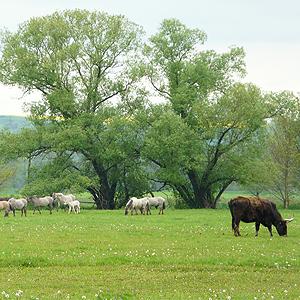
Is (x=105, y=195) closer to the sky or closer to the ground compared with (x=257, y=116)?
closer to the ground

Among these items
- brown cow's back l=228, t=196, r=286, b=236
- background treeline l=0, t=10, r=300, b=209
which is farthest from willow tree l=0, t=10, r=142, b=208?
brown cow's back l=228, t=196, r=286, b=236

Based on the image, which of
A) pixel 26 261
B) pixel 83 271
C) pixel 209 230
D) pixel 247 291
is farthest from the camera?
pixel 209 230

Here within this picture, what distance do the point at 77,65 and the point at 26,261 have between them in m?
47.3

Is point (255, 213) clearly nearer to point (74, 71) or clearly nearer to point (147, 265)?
point (147, 265)

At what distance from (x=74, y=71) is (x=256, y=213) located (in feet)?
129

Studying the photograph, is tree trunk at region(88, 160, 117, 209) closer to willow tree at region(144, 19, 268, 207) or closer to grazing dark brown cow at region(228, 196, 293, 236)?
willow tree at region(144, 19, 268, 207)

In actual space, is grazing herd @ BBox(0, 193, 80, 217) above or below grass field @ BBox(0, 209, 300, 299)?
above

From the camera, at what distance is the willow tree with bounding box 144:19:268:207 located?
61.7m

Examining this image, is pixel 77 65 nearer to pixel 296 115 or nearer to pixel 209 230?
pixel 296 115

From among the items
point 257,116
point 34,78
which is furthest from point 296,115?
point 34,78

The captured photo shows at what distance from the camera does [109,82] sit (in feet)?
218

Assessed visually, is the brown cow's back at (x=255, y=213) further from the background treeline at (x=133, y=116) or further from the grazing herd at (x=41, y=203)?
the background treeline at (x=133, y=116)

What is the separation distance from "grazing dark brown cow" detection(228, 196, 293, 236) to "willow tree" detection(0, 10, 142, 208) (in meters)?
33.3

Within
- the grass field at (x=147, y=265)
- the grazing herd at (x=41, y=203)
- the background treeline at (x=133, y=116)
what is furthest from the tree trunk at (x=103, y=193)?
the grass field at (x=147, y=265)
